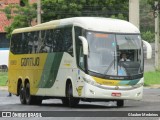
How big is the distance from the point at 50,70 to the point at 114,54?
13.1ft

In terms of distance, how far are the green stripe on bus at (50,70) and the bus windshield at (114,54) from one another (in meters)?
2.18

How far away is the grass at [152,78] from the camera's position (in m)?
52.4

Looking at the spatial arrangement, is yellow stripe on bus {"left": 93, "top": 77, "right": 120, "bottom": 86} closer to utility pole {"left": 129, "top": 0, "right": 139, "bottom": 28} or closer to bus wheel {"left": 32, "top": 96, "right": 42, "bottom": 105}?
bus wheel {"left": 32, "top": 96, "right": 42, "bottom": 105}

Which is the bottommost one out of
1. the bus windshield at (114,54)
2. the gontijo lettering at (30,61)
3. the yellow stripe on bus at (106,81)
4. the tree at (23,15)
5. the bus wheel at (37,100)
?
the tree at (23,15)

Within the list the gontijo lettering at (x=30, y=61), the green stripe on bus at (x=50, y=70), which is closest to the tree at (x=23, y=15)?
the gontijo lettering at (x=30, y=61)

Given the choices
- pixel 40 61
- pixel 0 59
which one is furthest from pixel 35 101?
pixel 0 59

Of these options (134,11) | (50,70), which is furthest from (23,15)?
(50,70)

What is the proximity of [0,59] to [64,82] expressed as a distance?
1831 inches

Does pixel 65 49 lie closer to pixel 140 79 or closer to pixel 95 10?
pixel 140 79

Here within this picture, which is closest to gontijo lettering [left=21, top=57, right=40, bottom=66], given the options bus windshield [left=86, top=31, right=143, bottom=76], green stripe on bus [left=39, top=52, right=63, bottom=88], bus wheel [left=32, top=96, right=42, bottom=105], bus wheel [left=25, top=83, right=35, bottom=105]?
green stripe on bus [left=39, top=52, right=63, bottom=88]

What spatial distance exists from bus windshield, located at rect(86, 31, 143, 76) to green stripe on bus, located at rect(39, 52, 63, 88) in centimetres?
218

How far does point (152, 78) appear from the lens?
2200 inches

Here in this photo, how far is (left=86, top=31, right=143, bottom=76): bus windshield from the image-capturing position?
2423 centimetres

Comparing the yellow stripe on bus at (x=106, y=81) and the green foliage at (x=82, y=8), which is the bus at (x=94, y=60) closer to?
the yellow stripe on bus at (x=106, y=81)
